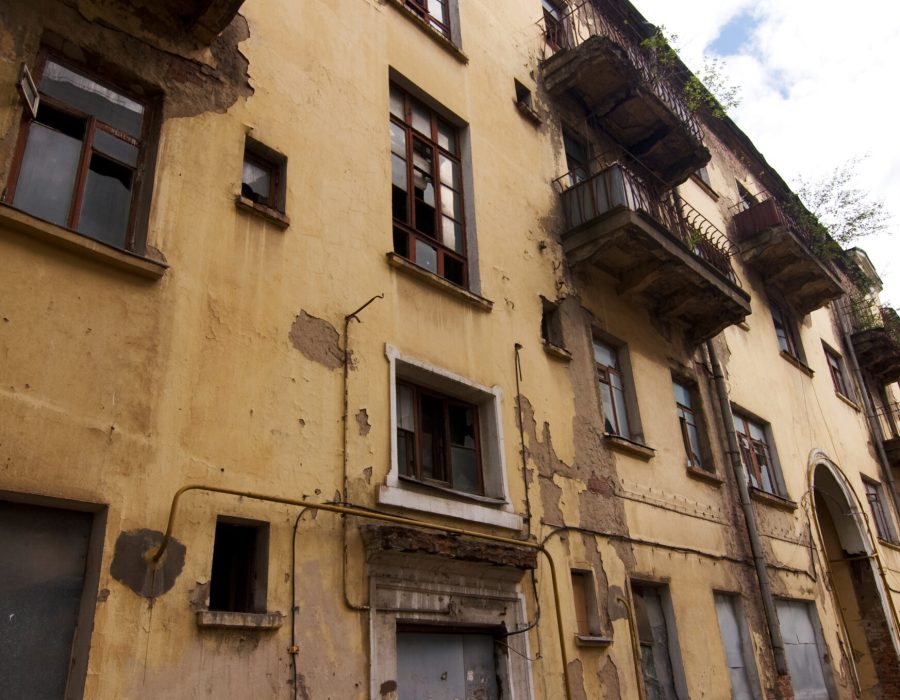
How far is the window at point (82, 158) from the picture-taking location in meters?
5.77

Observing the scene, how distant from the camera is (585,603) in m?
8.83

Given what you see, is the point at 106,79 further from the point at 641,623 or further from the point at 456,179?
the point at 641,623

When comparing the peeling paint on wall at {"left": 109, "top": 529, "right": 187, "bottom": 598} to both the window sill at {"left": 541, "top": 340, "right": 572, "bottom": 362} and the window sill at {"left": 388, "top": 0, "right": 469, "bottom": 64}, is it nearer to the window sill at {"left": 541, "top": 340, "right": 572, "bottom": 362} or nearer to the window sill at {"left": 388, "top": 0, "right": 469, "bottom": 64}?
the window sill at {"left": 541, "top": 340, "right": 572, "bottom": 362}

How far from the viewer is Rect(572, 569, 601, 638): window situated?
8648mm

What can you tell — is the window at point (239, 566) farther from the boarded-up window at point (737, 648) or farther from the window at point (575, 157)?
the window at point (575, 157)

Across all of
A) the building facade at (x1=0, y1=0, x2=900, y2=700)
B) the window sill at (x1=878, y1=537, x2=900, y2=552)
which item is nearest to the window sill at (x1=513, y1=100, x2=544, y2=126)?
the building facade at (x1=0, y1=0, x2=900, y2=700)

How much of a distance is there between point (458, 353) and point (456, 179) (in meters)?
2.82

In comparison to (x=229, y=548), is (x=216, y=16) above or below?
above

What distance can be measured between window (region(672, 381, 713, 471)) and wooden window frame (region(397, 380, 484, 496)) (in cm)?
474

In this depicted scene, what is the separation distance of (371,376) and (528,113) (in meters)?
6.14

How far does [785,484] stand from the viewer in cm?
1449

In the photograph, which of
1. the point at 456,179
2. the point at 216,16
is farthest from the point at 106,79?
the point at 456,179

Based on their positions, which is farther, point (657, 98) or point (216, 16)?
point (657, 98)

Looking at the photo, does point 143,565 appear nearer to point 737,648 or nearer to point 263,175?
point 263,175
